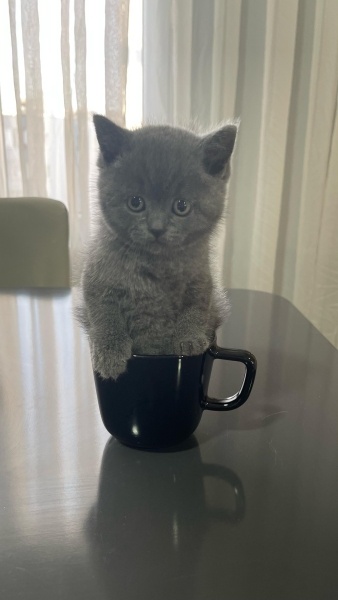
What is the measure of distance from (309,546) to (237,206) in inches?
56.9

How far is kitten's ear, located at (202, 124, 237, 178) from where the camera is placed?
0.48 metres

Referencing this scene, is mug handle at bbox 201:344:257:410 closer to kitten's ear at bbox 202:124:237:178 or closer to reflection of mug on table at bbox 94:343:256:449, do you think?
reflection of mug on table at bbox 94:343:256:449

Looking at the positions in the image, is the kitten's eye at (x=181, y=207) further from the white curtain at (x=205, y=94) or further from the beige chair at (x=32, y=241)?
the white curtain at (x=205, y=94)

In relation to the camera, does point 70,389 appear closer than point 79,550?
No

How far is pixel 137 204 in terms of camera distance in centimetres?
46

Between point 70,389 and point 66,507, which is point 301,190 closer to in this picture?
point 70,389

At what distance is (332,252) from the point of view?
174 cm

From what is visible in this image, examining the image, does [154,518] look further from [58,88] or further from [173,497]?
[58,88]

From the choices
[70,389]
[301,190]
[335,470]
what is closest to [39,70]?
[301,190]

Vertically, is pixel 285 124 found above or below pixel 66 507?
above

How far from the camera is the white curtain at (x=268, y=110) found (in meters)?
1.56

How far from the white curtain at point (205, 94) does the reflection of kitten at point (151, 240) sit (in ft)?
3.61

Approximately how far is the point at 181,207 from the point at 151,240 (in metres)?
0.04

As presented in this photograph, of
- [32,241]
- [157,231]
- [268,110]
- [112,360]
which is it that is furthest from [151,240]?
[268,110]
